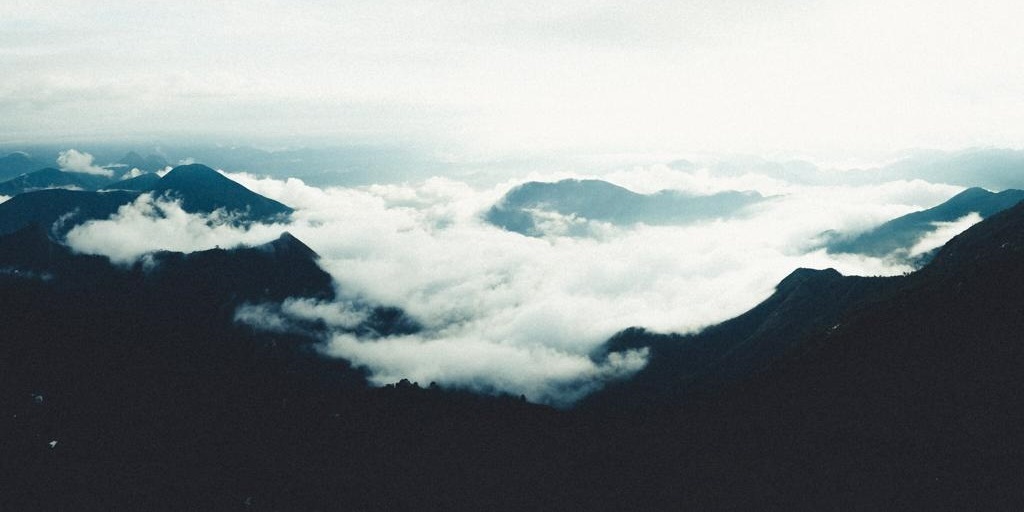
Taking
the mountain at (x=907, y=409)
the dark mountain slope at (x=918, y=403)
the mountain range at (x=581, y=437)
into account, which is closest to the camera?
the dark mountain slope at (x=918, y=403)

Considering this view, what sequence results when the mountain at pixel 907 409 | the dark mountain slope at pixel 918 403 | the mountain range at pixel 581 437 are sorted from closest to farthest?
the dark mountain slope at pixel 918 403 → the mountain at pixel 907 409 → the mountain range at pixel 581 437

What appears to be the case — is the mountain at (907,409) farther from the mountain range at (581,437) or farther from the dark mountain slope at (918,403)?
the mountain range at (581,437)

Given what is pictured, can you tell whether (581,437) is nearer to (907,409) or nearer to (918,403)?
(907,409)

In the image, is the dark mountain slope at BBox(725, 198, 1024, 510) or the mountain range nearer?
the dark mountain slope at BBox(725, 198, 1024, 510)

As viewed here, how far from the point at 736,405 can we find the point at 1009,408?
59907 millimetres

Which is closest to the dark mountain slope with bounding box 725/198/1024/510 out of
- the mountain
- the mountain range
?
the mountain

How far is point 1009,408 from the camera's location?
83750 millimetres

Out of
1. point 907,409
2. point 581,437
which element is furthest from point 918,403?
point 581,437

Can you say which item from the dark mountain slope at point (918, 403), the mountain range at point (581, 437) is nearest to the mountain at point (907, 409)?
the dark mountain slope at point (918, 403)

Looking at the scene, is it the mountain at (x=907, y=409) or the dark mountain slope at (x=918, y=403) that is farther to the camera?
the mountain at (x=907, y=409)

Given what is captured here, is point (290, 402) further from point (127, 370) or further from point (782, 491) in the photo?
point (782, 491)

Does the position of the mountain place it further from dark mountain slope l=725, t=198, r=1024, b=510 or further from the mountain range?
the mountain range

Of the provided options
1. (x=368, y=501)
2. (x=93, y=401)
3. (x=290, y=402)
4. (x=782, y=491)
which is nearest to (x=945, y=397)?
(x=782, y=491)

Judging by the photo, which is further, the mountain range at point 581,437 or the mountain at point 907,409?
the mountain range at point 581,437
